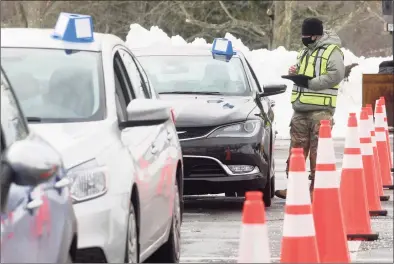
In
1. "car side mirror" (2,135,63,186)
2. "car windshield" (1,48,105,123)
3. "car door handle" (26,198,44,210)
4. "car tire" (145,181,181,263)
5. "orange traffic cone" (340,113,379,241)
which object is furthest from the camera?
"orange traffic cone" (340,113,379,241)

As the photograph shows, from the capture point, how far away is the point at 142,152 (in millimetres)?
7461

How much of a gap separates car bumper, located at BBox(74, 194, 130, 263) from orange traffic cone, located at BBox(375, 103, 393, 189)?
27.6ft

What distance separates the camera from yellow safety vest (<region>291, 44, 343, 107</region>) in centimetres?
1311

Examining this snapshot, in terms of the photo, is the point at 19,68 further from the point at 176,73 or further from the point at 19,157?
the point at 176,73

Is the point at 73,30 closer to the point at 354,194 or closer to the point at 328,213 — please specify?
the point at 328,213

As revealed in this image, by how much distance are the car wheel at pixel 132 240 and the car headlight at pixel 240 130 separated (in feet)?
17.5

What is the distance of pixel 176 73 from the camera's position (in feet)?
44.7

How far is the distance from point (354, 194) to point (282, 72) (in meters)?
25.0

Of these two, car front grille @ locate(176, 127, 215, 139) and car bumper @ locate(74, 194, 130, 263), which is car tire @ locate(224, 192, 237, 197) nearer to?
car front grille @ locate(176, 127, 215, 139)

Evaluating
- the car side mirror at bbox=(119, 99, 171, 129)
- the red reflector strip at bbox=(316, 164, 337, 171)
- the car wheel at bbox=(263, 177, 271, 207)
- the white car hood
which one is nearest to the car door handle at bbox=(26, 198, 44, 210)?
the white car hood

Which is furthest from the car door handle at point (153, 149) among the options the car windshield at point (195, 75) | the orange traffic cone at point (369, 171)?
the car windshield at point (195, 75)

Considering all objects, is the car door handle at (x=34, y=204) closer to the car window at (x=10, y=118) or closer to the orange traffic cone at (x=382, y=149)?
the car window at (x=10, y=118)

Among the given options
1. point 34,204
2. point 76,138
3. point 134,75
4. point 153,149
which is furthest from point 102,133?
point 34,204

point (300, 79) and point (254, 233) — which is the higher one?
point (254, 233)
